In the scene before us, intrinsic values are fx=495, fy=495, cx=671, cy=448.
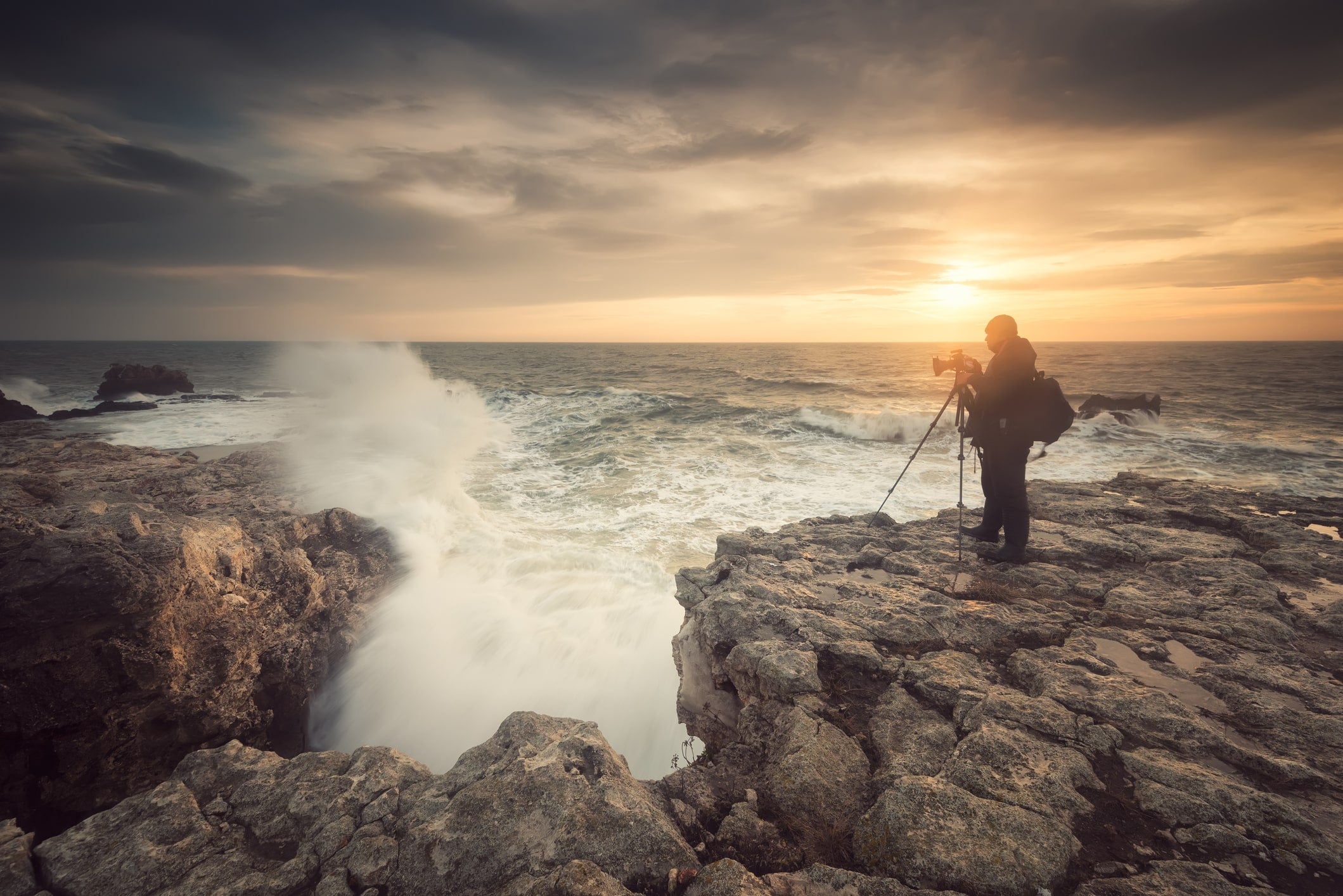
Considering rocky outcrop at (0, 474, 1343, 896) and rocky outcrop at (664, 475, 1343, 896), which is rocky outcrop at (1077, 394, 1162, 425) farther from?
rocky outcrop at (0, 474, 1343, 896)

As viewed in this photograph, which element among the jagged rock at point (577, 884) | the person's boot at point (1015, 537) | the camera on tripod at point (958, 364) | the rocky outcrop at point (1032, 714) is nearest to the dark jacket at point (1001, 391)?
the camera on tripod at point (958, 364)

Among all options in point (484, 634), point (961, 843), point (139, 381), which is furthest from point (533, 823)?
point (139, 381)

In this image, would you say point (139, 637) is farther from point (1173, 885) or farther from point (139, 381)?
point (139, 381)

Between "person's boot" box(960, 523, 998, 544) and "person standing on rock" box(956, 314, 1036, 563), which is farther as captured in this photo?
"person's boot" box(960, 523, 998, 544)

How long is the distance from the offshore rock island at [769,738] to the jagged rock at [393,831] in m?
0.01

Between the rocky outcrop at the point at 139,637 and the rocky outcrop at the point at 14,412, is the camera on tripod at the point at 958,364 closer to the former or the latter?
the rocky outcrop at the point at 139,637

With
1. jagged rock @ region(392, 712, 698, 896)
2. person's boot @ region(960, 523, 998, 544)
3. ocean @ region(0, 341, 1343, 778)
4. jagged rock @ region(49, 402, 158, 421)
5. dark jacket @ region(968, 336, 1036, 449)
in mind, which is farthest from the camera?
jagged rock @ region(49, 402, 158, 421)

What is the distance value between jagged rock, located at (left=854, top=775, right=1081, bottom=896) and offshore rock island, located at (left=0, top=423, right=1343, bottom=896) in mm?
12

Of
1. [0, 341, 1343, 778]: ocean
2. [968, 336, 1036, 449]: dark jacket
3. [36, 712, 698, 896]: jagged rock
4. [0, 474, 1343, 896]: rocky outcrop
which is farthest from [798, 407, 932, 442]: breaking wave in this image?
[36, 712, 698, 896]: jagged rock

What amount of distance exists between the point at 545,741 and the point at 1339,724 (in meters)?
Answer: 4.55

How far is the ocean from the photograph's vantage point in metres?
5.72

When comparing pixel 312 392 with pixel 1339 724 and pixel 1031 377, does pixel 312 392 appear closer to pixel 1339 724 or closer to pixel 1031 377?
pixel 1031 377

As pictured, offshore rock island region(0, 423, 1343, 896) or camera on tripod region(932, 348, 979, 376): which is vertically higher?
camera on tripod region(932, 348, 979, 376)

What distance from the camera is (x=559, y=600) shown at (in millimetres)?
7434
